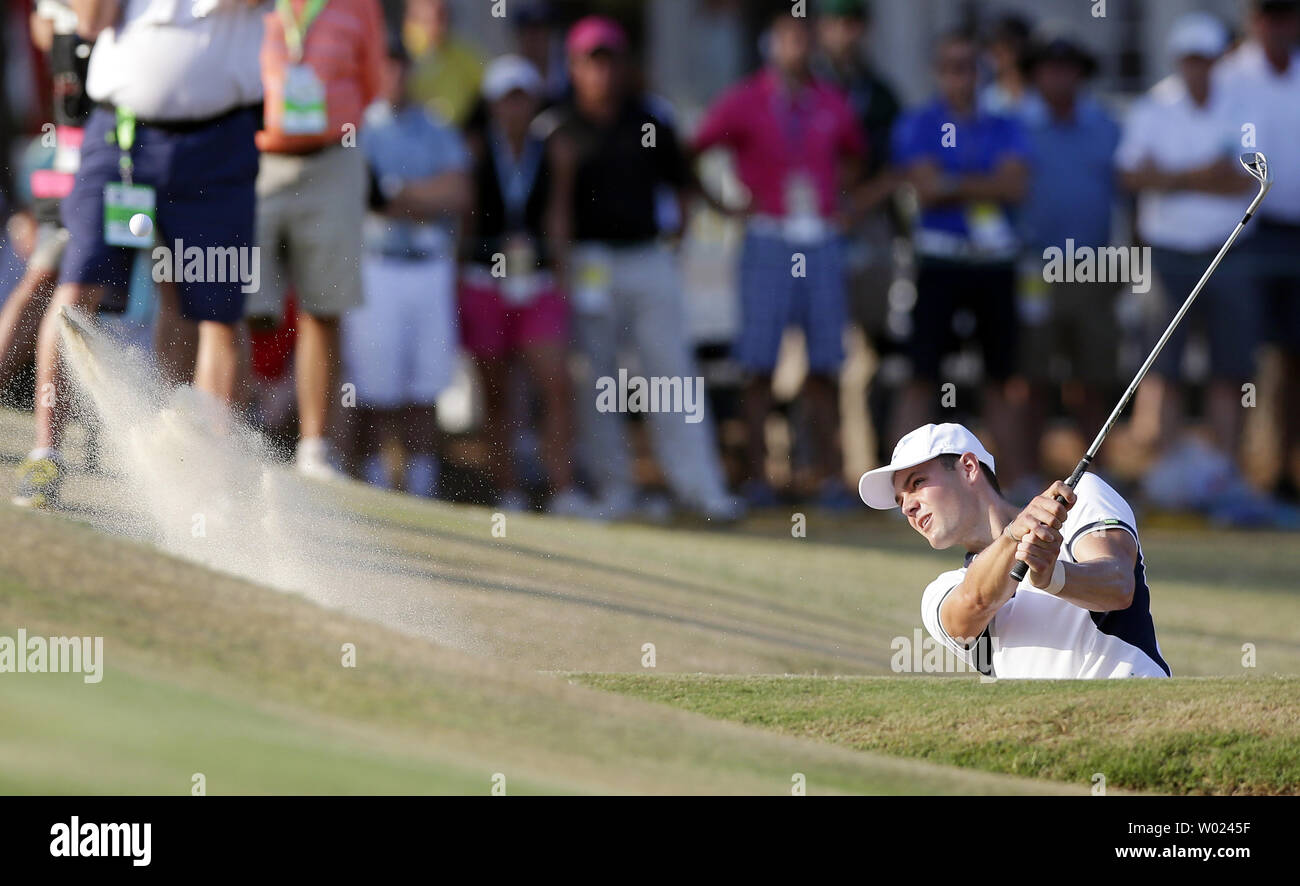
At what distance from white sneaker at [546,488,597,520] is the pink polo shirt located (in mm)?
2146

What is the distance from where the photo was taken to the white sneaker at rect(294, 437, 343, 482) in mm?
6531

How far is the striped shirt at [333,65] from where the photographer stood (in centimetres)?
711

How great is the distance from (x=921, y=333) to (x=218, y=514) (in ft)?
15.6

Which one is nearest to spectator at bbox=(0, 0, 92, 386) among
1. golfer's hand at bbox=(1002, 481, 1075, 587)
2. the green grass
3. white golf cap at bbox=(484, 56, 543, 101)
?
the green grass

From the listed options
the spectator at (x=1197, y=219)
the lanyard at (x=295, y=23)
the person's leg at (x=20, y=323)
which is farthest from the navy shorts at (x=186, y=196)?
the spectator at (x=1197, y=219)

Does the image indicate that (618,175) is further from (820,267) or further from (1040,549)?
(1040,549)

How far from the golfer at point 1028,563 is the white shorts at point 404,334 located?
420 centimetres

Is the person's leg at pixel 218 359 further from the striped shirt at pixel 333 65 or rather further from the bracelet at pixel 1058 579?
the bracelet at pixel 1058 579

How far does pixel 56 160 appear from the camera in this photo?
616 cm

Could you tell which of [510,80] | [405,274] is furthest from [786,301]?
[405,274]

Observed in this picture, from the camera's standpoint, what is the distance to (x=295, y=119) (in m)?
7.01

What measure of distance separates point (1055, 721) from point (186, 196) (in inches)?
125

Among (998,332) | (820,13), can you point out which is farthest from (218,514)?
(820,13)
